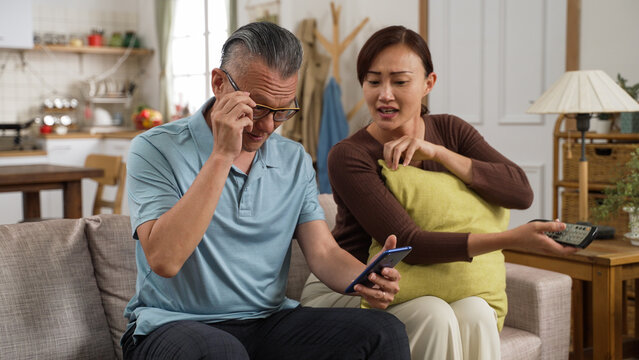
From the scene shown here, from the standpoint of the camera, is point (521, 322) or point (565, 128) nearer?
point (521, 322)

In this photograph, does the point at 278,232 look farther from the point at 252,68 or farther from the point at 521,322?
the point at 521,322

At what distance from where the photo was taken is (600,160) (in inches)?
128

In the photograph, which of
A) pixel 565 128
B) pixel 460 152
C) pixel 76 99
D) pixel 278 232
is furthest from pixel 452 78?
pixel 76 99

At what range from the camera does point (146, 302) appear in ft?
5.13

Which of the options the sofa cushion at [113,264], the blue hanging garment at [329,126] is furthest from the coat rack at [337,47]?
the sofa cushion at [113,264]

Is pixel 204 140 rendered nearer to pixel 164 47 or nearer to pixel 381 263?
pixel 381 263

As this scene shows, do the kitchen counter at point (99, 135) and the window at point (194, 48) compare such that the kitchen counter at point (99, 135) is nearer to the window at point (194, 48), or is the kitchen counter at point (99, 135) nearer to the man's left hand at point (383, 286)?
the window at point (194, 48)

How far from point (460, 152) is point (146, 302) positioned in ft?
Result: 3.41

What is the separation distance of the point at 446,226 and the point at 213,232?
25.2 inches

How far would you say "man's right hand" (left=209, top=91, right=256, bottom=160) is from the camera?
1.42 m

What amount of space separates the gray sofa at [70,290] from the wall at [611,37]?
2.05m

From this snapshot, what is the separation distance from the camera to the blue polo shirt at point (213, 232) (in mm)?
1503

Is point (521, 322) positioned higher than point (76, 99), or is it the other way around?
point (76, 99)

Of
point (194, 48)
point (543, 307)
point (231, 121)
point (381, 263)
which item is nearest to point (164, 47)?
point (194, 48)
